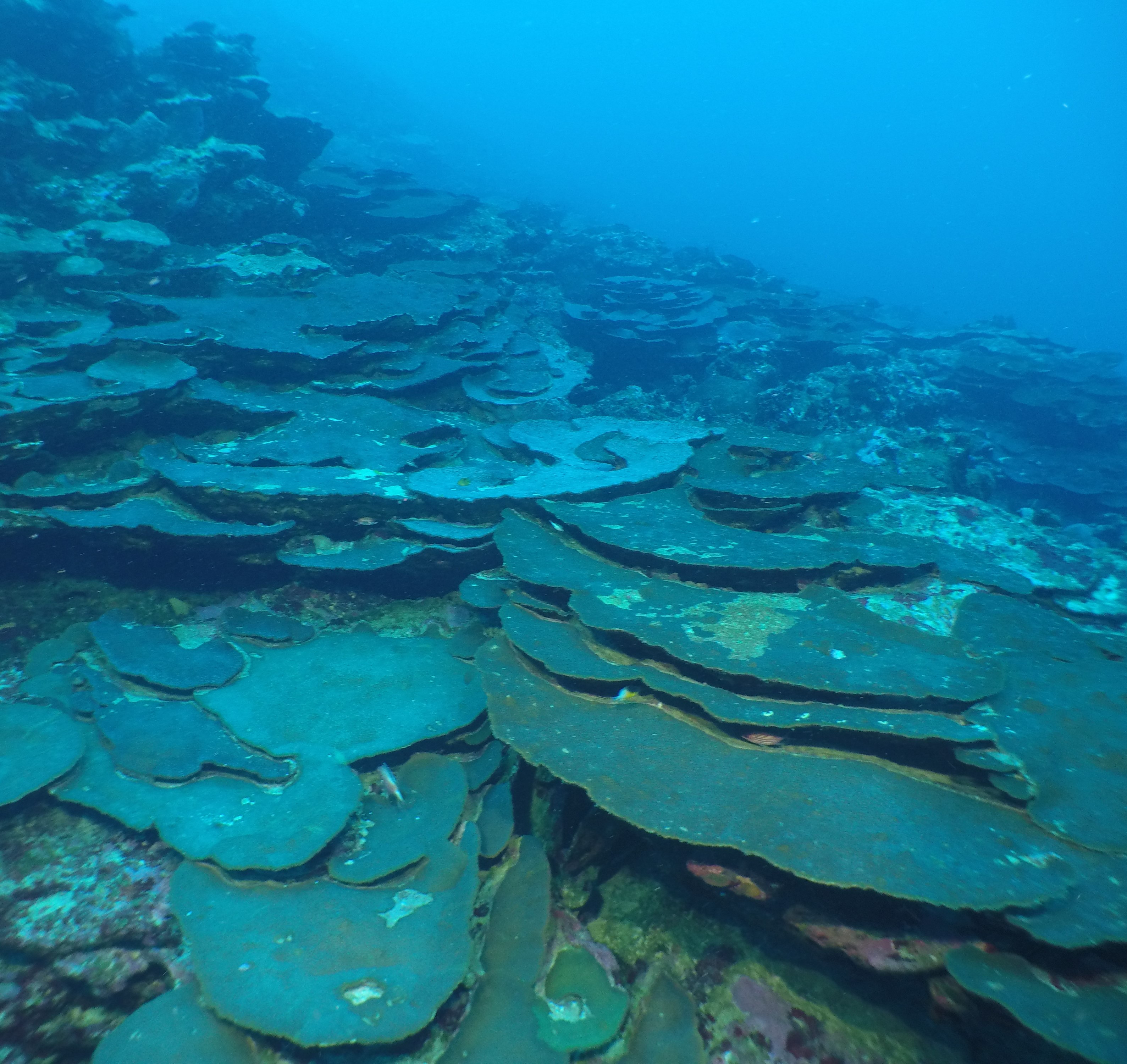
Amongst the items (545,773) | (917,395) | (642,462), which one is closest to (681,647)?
(545,773)

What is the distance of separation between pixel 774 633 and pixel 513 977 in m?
2.36

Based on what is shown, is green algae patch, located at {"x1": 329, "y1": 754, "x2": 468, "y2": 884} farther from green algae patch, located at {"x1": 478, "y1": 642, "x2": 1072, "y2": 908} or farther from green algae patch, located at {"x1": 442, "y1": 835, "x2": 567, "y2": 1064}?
green algae patch, located at {"x1": 478, "y1": 642, "x2": 1072, "y2": 908}

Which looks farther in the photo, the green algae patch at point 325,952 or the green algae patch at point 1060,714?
A: the green algae patch at point 1060,714

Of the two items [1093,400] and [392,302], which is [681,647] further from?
[1093,400]

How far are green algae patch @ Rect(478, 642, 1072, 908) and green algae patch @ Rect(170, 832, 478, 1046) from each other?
926 millimetres

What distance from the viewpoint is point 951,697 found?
321cm

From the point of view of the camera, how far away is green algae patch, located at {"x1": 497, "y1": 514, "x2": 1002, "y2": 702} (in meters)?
3.29

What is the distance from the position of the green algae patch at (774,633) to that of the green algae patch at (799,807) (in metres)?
0.47

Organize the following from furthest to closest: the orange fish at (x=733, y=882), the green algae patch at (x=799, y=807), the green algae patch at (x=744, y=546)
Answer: the green algae patch at (x=744, y=546) < the orange fish at (x=733, y=882) < the green algae patch at (x=799, y=807)

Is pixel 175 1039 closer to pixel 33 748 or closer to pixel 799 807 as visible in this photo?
pixel 33 748

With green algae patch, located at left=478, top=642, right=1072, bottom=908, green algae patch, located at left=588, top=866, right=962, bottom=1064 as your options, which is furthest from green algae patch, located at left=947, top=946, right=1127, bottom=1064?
green algae patch, located at left=588, top=866, right=962, bottom=1064

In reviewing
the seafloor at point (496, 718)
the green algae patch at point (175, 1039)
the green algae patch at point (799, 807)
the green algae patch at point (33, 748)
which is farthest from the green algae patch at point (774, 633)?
the green algae patch at point (33, 748)

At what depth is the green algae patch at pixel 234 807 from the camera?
10.1 ft

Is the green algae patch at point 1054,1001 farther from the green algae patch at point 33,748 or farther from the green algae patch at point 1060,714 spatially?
the green algae patch at point 33,748
